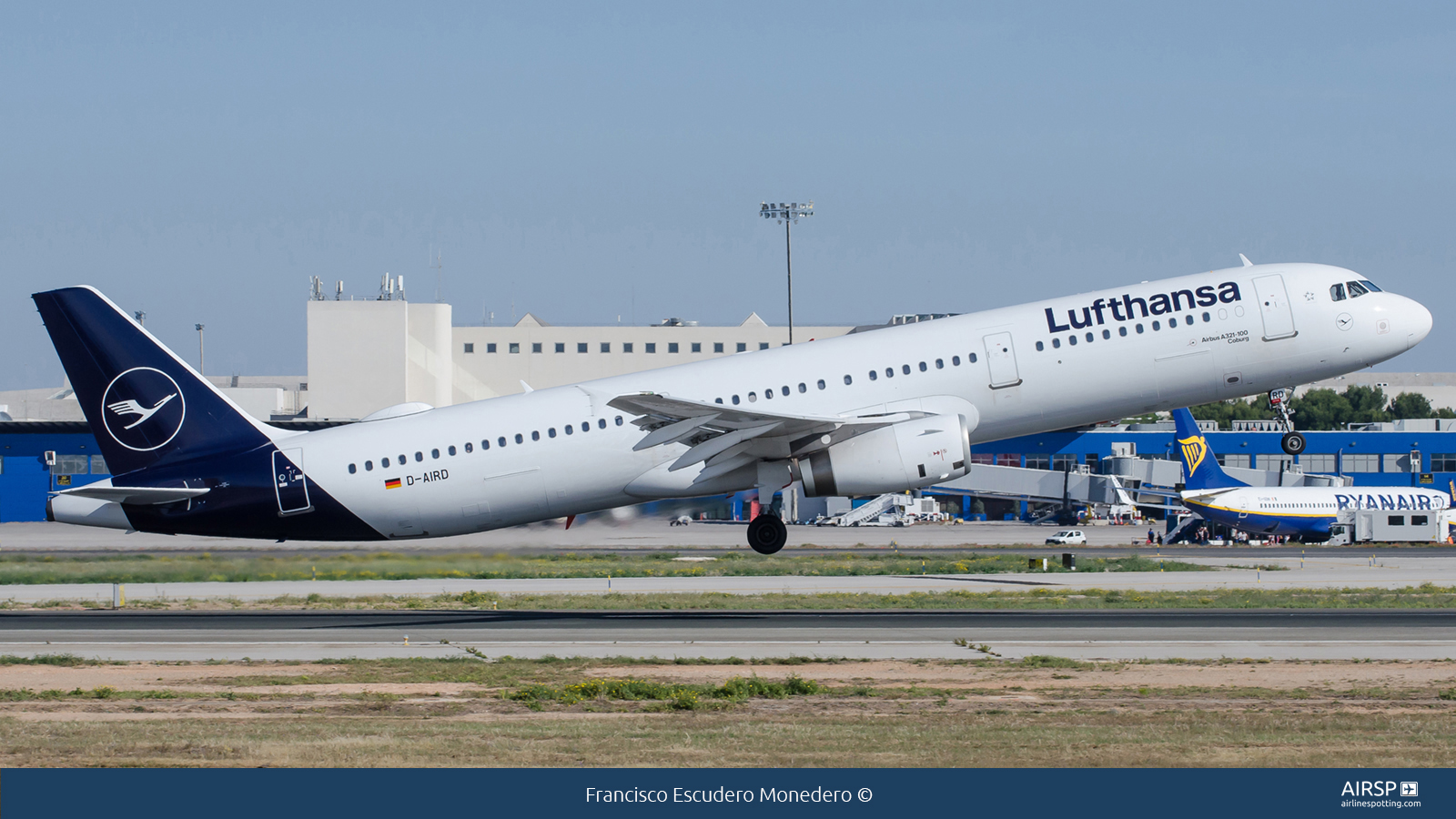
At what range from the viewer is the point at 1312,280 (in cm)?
3186

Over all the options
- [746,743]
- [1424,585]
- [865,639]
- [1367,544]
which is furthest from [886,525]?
[746,743]

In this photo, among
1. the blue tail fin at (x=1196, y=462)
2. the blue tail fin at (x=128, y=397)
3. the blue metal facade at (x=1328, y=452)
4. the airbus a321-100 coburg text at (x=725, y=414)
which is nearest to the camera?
the airbus a321-100 coburg text at (x=725, y=414)

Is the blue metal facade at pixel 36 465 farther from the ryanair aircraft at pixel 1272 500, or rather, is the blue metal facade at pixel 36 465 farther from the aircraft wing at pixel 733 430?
the ryanair aircraft at pixel 1272 500

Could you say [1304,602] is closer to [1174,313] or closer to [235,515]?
[1174,313]

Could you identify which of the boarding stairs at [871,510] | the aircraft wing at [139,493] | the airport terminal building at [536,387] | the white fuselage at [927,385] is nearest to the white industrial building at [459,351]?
the airport terminal building at [536,387]

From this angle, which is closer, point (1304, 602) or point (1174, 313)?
point (1174, 313)

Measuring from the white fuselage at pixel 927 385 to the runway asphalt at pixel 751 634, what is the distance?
3.37 metres

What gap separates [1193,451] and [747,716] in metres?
69.0

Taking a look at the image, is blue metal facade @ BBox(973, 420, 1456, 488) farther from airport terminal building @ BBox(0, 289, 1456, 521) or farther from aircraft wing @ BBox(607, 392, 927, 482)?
aircraft wing @ BBox(607, 392, 927, 482)

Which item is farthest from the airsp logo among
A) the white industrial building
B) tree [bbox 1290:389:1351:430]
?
tree [bbox 1290:389:1351:430]

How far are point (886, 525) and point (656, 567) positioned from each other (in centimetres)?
Answer: 4559

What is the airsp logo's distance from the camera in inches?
1340

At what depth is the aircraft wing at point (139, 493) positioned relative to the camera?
32.5 meters

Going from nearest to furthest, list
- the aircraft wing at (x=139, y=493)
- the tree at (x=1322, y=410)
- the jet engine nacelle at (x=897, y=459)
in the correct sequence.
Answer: the jet engine nacelle at (x=897, y=459) → the aircraft wing at (x=139, y=493) → the tree at (x=1322, y=410)
